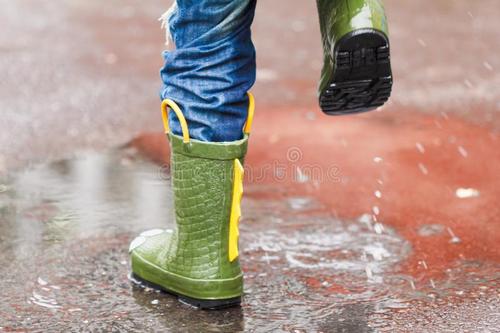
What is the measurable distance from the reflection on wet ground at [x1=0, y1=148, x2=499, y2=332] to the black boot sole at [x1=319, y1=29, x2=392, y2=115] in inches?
20.1

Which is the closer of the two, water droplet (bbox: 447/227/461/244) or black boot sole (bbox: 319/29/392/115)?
black boot sole (bbox: 319/29/392/115)

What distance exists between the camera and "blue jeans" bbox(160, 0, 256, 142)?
92.2 inches

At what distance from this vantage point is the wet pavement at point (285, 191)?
7.95 feet

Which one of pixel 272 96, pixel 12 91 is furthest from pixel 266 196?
pixel 12 91

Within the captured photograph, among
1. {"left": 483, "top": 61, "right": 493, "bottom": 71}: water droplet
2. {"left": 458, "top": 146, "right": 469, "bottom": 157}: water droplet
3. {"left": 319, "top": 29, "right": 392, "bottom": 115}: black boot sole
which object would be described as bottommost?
{"left": 458, "top": 146, "right": 469, "bottom": 157}: water droplet

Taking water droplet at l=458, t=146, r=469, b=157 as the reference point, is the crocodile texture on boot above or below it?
above

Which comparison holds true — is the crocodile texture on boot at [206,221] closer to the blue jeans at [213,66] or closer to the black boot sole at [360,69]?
the blue jeans at [213,66]

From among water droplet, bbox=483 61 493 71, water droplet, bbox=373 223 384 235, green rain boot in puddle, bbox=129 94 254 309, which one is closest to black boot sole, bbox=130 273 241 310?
green rain boot in puddle, bbox=129 94 254 309

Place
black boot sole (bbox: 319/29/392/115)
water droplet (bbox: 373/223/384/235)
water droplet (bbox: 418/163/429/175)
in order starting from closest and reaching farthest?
1. black boot sole (bbox: 319/29/392/115)
2. water droplet (bbox: 373/223/384/235)
3. water droplet (bbox: 418/163/429/175)

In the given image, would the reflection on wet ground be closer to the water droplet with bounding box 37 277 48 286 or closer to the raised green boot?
the water droplet with bounding box 37 277 48 286

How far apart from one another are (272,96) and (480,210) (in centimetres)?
170

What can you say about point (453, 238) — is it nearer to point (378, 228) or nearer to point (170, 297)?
point (378, 228)

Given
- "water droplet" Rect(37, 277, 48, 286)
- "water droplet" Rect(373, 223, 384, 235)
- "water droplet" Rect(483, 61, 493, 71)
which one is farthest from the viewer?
"water droplet" Rect(483, 61, 493, 71)

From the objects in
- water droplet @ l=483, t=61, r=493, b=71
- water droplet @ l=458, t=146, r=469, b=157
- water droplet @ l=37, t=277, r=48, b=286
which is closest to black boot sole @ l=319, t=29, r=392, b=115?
water droplet @ l=37, t=277, r=48, b=286
